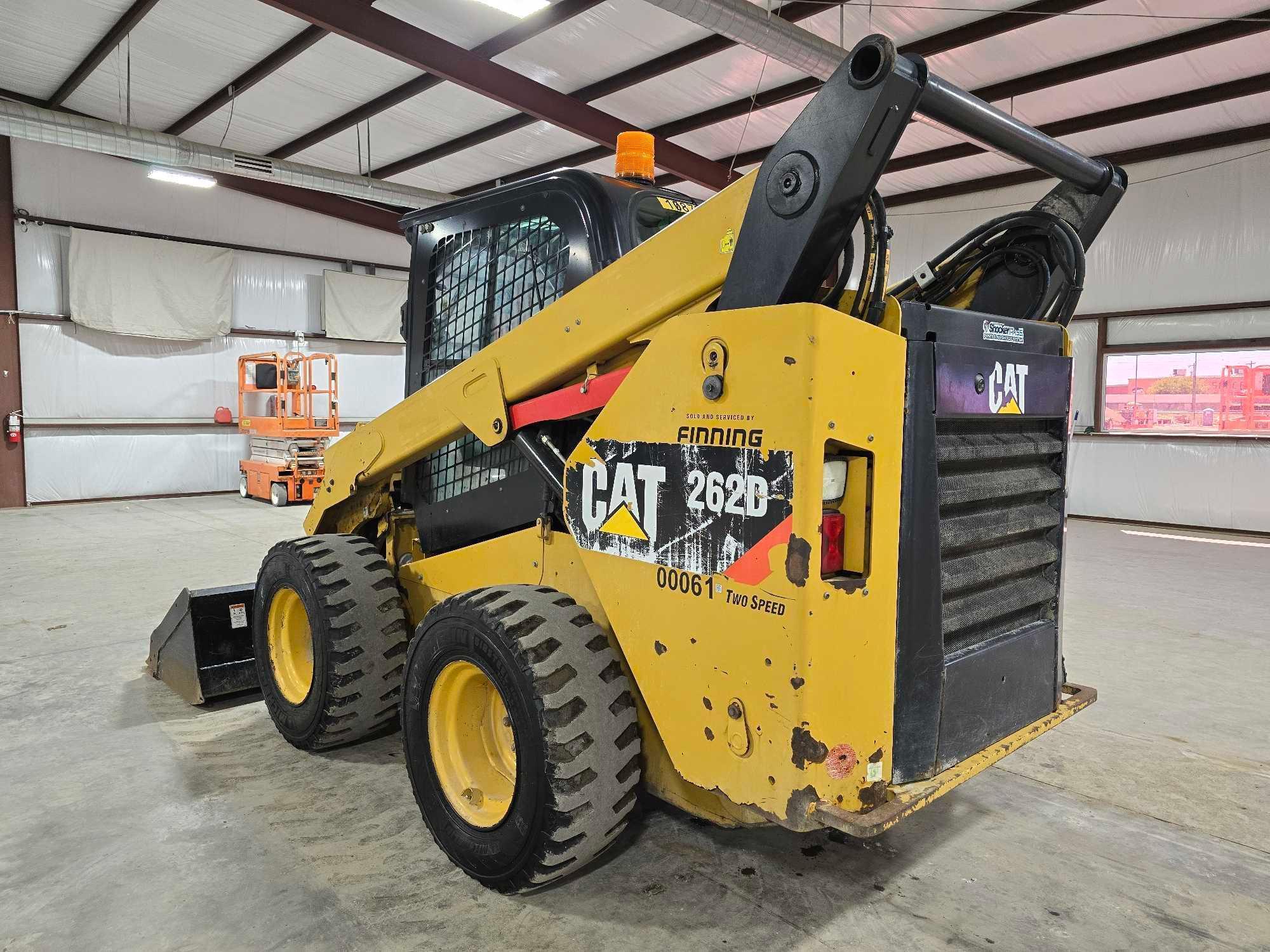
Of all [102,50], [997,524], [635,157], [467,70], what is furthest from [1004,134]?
[102,50]

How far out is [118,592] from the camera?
6562mm

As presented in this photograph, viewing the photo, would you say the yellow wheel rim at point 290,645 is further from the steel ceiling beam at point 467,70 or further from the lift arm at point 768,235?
the steel ceiling beam at point 467,70

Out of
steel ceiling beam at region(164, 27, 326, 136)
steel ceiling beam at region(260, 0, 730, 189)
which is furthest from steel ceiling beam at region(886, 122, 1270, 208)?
steel ceiling beam at region(164, 27, 326, 136)

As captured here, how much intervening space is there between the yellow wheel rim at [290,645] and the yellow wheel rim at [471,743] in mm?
1307

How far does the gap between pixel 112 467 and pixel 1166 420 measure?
15.7 meters

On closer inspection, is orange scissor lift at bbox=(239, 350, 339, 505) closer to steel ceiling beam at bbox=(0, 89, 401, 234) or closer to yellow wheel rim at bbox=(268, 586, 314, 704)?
steel ceiling beam at bbox=(0, 89, 401, 234)

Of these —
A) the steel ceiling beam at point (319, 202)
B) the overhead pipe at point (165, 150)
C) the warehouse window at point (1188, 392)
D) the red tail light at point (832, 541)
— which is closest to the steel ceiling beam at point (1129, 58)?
the warehouse window at point (1188, 392)

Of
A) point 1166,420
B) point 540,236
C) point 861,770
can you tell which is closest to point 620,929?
point 861,770

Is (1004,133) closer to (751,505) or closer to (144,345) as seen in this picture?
(751,505)

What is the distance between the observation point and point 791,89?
947cm

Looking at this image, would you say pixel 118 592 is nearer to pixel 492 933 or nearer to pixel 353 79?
pixel 492 933

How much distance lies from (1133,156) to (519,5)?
8970 millimetres

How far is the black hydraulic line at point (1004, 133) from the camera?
1910 mm

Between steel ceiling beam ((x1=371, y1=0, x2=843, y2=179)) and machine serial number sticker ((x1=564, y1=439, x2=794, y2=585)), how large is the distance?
6700 millimetres
